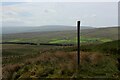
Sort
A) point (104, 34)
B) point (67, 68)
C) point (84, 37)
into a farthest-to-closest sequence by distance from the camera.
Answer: point (104, 34), point (84, 37), point (67, 68)

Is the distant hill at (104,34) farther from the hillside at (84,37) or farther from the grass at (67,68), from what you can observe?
the grass at (67,68)

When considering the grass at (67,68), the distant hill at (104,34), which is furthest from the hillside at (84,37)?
the grass at (67,68)

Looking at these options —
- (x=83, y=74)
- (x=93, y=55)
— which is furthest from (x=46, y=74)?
(x=93, y=55)

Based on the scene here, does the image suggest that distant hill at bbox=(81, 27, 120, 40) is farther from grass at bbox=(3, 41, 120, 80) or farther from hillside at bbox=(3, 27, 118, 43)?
grass at bbox=(3, 41, 120, 80)

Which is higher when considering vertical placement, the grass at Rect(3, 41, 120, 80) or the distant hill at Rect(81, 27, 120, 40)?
the distant hill at Rect(81, 27, 120, 40)

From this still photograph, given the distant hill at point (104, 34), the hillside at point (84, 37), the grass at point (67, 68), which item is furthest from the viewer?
the distant hill at point (104, 34)

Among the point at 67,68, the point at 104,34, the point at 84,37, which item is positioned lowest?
the point at 67,68

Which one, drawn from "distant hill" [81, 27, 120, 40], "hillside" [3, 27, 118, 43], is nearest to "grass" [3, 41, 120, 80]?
"hillside" [3, 27, 118, 43]

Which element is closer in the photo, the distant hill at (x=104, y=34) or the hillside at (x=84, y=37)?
the hillside at (x=84, y=37)

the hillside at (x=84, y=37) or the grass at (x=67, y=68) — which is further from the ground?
the hillside at (x=84, y=37)

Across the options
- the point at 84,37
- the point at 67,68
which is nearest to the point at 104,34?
the point at 84,37

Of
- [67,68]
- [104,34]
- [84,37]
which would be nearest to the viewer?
[67,68]

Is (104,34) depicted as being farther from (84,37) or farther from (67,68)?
(67,68)

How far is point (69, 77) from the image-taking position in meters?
15.4
